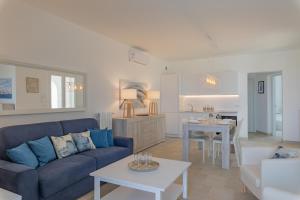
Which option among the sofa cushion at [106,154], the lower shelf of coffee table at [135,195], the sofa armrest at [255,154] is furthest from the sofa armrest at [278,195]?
the sofa cushion at [106,154]

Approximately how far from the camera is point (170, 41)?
4.97m

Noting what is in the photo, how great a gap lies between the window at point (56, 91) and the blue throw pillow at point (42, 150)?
880 millimetres

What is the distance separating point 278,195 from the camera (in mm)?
1438

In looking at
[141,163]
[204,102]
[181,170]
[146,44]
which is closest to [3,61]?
[141,163]

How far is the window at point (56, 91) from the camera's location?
3.42 meters

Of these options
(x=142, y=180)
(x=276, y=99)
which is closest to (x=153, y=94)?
(x=142, y=180)

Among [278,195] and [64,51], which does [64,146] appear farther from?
[278,195]

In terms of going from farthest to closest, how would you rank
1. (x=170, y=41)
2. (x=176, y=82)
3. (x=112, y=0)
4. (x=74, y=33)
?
(x=176, y=82), (x=170, y=41), (x=74, y=33), (x=112, y=0)

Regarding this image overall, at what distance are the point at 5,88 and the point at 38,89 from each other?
47cm

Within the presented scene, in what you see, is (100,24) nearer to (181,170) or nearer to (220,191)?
(181,170)

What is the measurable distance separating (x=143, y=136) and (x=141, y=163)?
2608 millimetres

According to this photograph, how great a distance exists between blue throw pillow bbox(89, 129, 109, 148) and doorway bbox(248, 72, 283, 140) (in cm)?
555

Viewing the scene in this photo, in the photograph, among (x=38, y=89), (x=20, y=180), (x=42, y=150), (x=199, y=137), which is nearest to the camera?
(x=20, y=180)

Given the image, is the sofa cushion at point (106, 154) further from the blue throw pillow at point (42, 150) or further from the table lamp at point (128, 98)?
the table lamp at point (128, 98)
